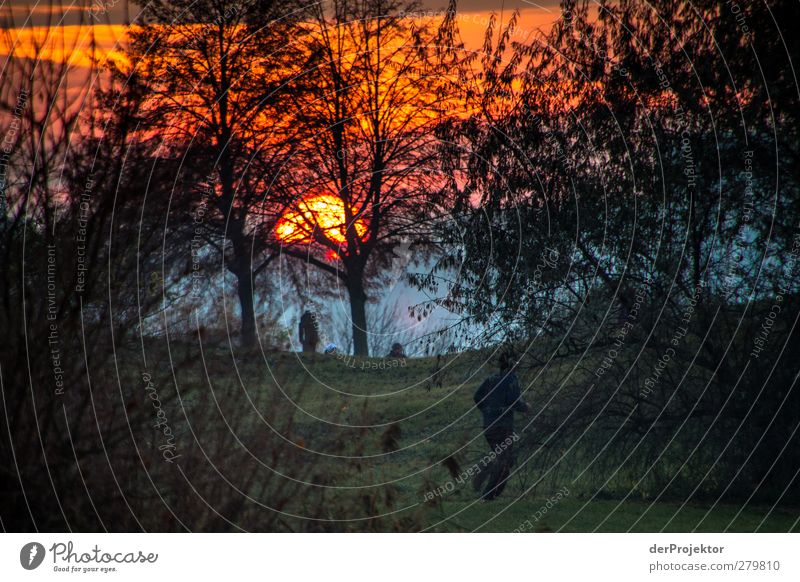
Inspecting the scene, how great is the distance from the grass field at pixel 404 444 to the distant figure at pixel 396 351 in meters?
0.14

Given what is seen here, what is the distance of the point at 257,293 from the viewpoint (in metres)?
9.12

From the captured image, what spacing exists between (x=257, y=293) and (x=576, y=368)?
4050 millimetres

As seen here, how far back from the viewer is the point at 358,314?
973 cm

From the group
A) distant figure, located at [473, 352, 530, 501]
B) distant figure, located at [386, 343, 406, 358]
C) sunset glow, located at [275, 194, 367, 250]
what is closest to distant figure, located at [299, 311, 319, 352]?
sunset glow, located at [275, 194, 367, 250]

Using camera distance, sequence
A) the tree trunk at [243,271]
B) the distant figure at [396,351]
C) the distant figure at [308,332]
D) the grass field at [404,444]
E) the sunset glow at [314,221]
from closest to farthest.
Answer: the grass field at [404,444] < the tree trunk at [243,271] < the distant figure at [308,332] < the sunset glow at [314,221] < the distant figure at [396,351]

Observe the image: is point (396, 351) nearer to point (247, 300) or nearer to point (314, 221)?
point (314, 221)

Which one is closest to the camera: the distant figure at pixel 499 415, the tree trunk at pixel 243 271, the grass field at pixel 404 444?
the grass field at pixel 404 444

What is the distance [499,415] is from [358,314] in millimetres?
2212
